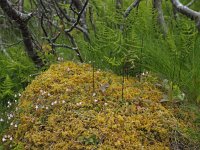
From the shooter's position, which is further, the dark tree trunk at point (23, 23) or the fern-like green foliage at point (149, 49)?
the dark tree trunk at point (23, 23)

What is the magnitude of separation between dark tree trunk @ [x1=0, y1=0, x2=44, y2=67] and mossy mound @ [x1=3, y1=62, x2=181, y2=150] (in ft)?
2.30

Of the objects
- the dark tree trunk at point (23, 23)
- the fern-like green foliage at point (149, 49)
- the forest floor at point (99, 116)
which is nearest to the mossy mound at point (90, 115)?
the forest floor at point (99, 116)

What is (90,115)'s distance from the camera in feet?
8.45

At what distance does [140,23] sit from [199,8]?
195cm

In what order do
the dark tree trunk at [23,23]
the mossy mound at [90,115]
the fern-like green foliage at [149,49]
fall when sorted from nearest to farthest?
the mossy mound at [90,115], the fern-like green foliage at [149,49], the dark tree trunk at [23,23]

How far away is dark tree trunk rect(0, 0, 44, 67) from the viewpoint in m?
3.40

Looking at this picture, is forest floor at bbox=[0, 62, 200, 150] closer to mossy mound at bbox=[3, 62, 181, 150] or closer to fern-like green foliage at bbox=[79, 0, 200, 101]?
mossy mound at bbox=[3, 62, 181, 150]

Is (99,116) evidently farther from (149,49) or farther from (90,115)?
(149,49)

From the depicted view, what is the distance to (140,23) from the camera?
3.32 metres

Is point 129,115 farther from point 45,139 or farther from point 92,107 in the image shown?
point 45,139

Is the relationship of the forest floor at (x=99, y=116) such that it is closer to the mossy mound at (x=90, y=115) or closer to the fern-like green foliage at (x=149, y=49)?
the mossy mound at (x=90, y=115)

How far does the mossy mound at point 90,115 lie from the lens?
243 centimetres

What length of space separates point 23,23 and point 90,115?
4.49 feet

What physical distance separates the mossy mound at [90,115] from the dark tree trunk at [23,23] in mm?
700
